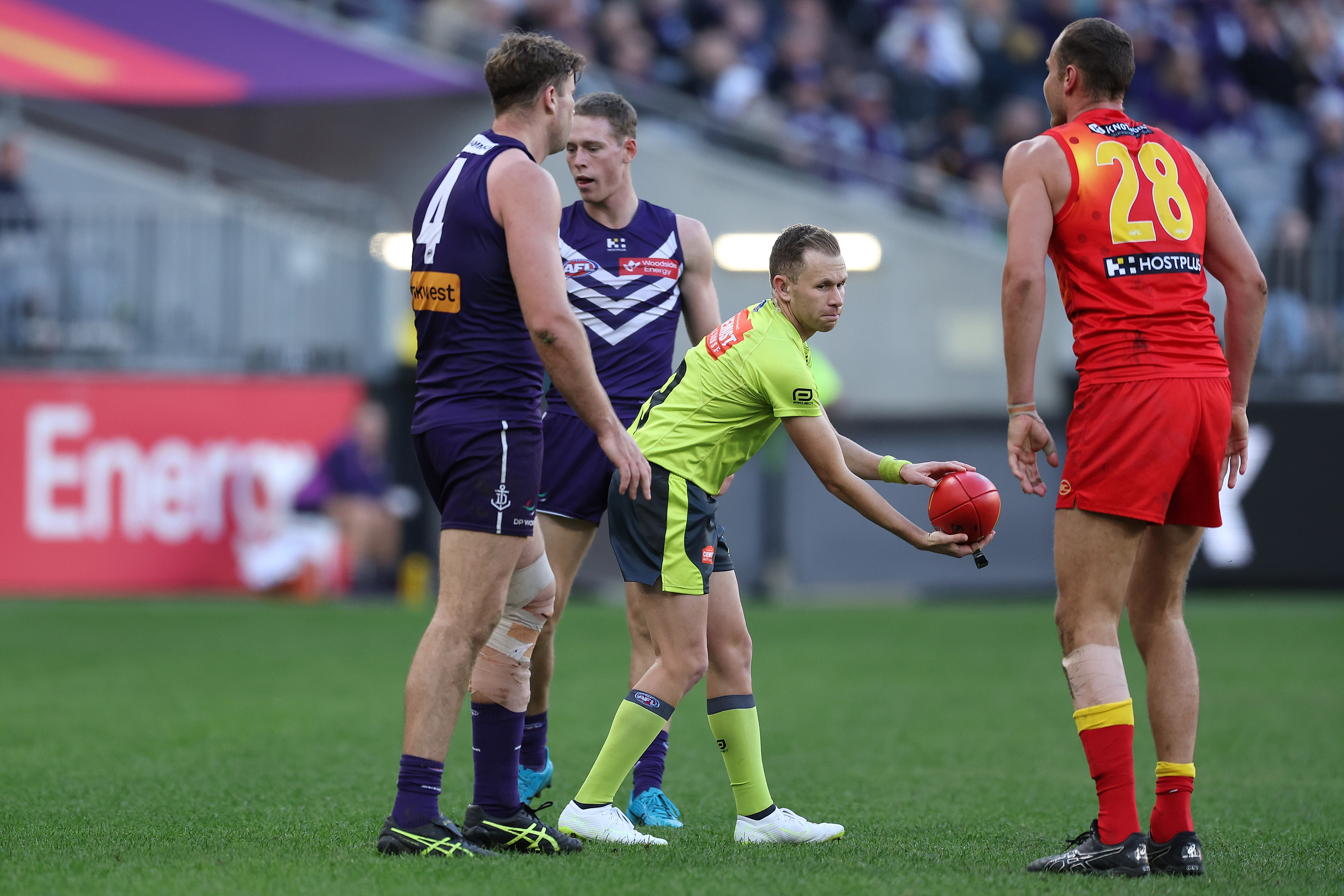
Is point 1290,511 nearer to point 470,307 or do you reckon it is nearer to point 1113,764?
point 1113,764

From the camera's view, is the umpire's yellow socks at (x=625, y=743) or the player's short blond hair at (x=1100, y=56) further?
the umpire's yellow socks at (x=625, y=743)

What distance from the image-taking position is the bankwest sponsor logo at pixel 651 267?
5.77 metres

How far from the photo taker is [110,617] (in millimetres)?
12617

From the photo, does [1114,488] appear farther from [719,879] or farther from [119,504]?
[119,504]

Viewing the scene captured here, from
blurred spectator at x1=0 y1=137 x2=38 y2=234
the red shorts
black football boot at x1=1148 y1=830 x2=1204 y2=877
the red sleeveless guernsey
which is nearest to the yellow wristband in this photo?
the red shorts

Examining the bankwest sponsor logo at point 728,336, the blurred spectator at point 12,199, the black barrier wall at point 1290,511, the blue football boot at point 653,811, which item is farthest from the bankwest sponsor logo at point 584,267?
the blurred spectator at point 12,199

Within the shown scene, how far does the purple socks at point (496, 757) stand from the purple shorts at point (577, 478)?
1.01 m

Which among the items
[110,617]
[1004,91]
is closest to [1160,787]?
[110,617]

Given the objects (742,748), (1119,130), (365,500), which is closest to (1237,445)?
(1119,130)

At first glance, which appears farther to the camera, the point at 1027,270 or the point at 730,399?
the point at 730,399

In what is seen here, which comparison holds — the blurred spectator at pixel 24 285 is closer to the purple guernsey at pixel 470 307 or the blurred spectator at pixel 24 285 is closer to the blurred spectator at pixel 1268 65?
the purple guernsey at pixel 470 307

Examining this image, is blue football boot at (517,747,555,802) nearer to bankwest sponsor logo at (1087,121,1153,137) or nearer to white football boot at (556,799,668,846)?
white football boot at (556,799,668,846)

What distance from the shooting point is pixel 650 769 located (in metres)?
5.52

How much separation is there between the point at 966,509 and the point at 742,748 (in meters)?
1.10
